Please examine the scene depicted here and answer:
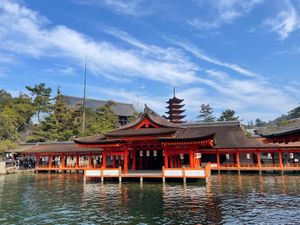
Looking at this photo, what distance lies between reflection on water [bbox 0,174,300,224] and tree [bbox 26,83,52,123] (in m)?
45.9

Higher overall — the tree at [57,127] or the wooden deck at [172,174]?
the tree at [57,127]

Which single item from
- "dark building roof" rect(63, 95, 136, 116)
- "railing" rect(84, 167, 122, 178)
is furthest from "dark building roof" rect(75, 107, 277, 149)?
"dark building roof" rect(63, 95, 136, 116)

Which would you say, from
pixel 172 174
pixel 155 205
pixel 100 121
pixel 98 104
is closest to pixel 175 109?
pixel 100 121

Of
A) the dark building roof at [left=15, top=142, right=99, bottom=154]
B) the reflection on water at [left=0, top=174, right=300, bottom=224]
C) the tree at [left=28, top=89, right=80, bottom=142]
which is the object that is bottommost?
the reflection on water at [left=0, top=174, right=300, bottom=224]

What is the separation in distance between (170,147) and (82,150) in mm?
17714

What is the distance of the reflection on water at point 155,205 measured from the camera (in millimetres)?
14984

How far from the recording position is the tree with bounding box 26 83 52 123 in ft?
226

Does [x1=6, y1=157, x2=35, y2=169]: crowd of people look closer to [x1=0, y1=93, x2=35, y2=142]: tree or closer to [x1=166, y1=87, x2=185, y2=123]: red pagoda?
[x1=0, y1=93, x2=35, y2=142]: tree

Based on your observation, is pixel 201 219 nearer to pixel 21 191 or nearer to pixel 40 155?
pixel 21 191

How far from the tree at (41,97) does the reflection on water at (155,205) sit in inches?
1808

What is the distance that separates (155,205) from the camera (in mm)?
18500

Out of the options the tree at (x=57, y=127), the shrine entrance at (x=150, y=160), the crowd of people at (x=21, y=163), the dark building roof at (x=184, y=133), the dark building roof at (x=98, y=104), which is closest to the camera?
the dark building roof at (x=184, y=133)

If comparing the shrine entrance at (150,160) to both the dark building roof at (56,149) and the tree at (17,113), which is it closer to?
the dark building roof at (56,149)

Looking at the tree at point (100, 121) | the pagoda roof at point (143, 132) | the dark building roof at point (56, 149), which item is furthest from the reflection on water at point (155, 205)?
the tree at point (100, 121)
